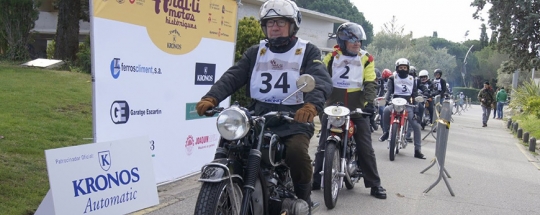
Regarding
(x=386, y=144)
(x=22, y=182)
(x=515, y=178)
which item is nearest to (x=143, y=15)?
(x=22, y=182)

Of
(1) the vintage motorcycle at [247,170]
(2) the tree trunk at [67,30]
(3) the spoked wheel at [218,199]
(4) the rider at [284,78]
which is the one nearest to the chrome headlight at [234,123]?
(1) the vintage motorcycle at [247,170]

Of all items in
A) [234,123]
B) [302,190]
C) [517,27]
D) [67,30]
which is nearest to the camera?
[234,123]

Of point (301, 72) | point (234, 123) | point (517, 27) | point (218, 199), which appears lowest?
point (218, 199)

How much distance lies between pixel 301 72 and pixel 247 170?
1254 mm

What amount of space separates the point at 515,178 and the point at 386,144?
13.5 feet

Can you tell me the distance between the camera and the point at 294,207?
4.87 metres

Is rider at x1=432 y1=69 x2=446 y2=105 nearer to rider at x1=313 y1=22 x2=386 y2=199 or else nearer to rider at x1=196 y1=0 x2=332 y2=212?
rider at x1=313 y1=22 x2=386 y2=199

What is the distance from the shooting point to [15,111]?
10312 millimetres

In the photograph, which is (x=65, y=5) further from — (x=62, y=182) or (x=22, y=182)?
(x=62, y=182)

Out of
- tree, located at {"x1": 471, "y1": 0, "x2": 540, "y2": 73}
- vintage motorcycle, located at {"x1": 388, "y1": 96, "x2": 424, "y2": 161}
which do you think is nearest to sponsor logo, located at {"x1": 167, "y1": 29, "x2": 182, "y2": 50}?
vintage motorcycle, located at {"x1": 388, "y1": 96, "x2": 424, "y2": 161}

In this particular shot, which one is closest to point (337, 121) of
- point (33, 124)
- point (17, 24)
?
point (33, 124)

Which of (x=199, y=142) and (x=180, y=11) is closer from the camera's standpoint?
(x=180, y=11)

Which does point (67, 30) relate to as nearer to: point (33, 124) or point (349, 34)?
point (33, 124)

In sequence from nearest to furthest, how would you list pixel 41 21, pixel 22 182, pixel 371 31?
pixel 22 182 < pixel 41 21 < pixel 371 31
